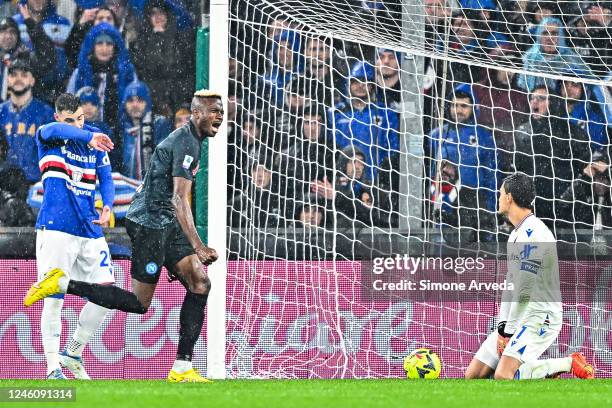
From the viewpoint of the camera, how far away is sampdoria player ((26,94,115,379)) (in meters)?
8.07

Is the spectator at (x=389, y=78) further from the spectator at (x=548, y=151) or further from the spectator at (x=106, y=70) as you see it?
the spectator at (x=106, y=70)

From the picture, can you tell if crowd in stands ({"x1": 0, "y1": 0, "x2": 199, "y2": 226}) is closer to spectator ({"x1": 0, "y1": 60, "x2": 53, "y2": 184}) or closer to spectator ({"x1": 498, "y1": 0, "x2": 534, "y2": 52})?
spectator ({"x1": 0, "y1": 60, "x2": 53, "y2": 184})

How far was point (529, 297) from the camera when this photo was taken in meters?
Answer: 8.32

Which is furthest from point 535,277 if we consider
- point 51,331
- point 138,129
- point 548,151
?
point 138,129

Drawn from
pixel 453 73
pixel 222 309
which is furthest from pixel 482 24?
pixel 222 309

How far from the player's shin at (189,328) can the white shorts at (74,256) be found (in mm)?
855

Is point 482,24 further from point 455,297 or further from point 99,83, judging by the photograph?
point 99,83

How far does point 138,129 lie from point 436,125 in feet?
8.80

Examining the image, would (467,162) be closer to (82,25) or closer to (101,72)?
(101,72)

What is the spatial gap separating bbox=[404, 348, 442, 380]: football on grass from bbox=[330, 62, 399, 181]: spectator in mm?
2075

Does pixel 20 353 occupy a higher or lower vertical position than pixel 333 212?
lower

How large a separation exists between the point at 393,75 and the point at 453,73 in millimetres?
557

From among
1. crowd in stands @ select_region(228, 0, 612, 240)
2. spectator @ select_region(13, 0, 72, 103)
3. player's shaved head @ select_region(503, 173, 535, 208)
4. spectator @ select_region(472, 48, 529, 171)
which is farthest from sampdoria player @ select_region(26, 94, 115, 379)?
spectator @ select_region(472, 48, 529, 171)

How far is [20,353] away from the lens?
368 inches
